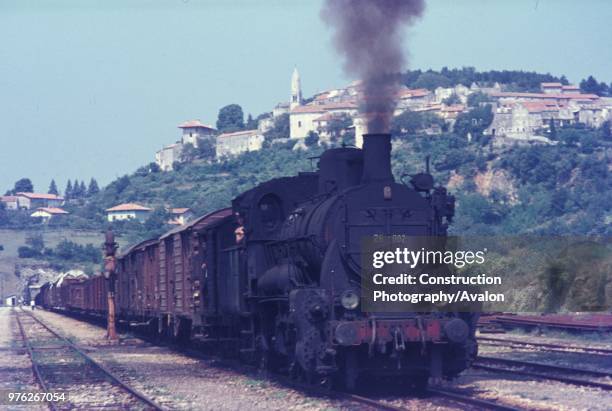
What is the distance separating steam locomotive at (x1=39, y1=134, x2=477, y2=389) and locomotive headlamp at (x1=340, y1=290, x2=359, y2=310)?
2cm

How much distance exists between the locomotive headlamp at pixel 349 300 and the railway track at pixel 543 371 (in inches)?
177

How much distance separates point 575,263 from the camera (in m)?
35.9

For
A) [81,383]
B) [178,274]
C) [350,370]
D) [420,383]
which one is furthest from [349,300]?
[178,274]

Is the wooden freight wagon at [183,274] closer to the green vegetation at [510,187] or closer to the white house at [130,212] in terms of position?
the green vegetation at [510,187]

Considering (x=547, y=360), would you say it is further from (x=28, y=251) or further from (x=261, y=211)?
(x=28, y=251)

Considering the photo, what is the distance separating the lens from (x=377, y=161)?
663 inches

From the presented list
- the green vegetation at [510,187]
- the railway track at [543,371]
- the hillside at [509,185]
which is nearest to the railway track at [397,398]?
the railway track at [543,371]

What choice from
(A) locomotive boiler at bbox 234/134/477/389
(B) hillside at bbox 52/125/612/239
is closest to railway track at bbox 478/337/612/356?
(A) locomotive boiler at bbox 234/134/477/389

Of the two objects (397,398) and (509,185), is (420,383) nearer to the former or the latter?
(397,398)

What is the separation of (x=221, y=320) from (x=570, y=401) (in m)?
10.0

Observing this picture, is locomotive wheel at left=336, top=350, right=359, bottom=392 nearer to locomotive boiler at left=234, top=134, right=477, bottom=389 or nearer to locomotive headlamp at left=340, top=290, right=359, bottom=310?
locomotive boiler at left=234, top=134, right=477, bottom=389

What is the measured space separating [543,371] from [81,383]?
9.33m

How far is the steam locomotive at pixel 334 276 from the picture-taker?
15.9m

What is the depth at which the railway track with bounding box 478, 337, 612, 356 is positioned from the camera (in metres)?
24.0
